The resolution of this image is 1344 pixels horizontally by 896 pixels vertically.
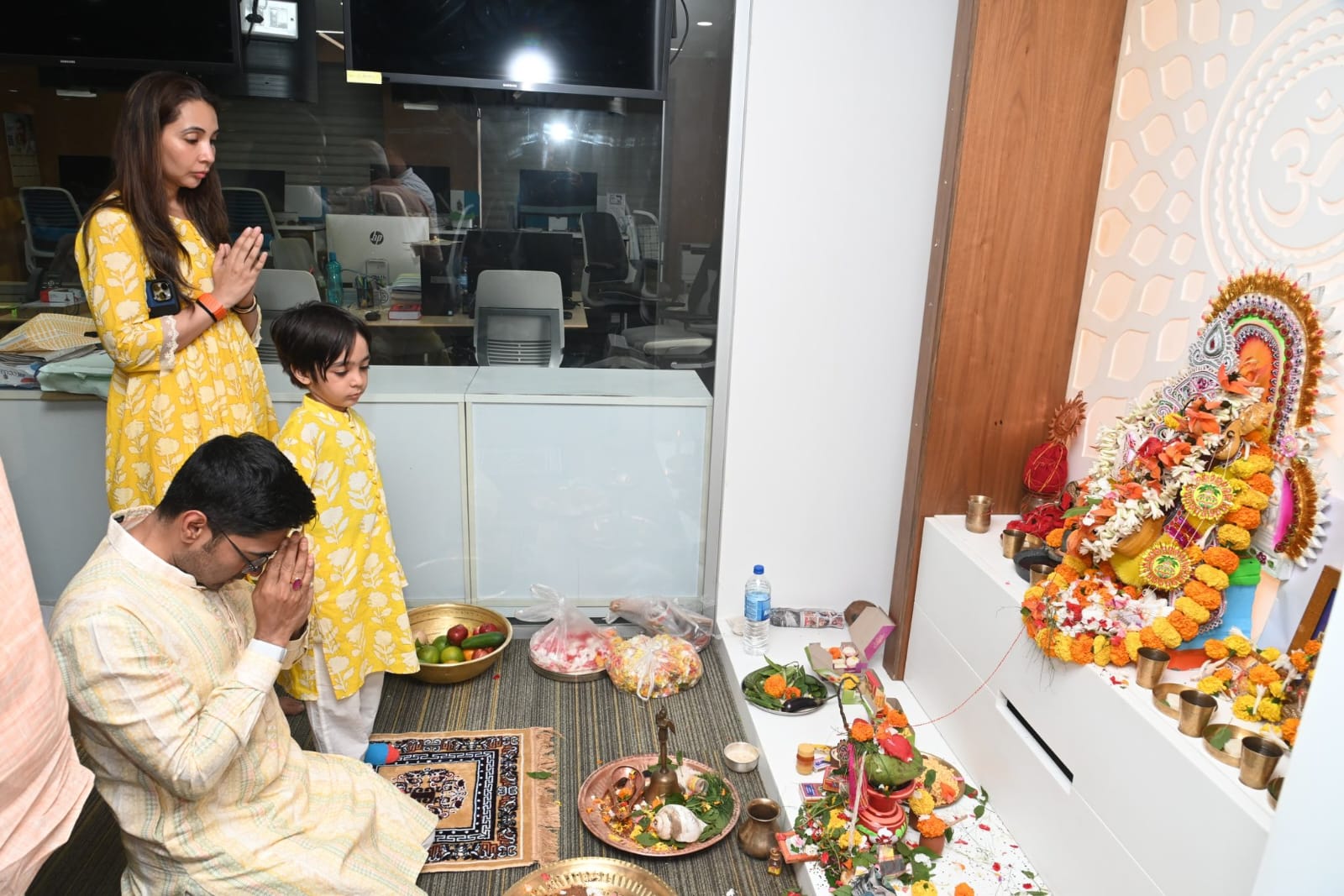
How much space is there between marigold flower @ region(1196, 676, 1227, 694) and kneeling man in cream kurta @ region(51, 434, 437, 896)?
156 cm

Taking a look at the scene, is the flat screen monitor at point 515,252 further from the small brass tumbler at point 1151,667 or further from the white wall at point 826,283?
the small brass tumbler at point 1151,667

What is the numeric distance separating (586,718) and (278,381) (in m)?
1.40

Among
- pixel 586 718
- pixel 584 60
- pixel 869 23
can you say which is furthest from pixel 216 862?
pixel 869 23

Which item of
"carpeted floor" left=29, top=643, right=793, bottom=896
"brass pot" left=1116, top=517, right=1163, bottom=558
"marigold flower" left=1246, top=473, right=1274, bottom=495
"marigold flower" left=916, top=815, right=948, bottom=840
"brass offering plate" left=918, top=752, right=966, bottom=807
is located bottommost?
"carpeted floor" left=29, top=643, right=793, bottom=896

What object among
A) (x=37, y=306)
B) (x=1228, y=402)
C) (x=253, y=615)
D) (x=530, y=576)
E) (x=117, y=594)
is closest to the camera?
(x=117, y=594)

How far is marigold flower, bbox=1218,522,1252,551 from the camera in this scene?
179 cm

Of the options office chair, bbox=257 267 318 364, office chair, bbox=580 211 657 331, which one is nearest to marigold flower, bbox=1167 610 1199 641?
office chair, bbox=580 211 657 331

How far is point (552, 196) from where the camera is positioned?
9.11 feet

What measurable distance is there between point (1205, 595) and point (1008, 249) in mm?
1095

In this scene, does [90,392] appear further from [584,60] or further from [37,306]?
[584,60]

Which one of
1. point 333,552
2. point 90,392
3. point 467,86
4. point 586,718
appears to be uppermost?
point 467,86

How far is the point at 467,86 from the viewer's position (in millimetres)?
2672

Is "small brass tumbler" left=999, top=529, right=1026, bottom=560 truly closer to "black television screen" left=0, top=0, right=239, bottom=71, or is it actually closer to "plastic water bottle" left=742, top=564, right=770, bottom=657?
"plastic water bottle" left=742, top=564, right=770, bottom=657

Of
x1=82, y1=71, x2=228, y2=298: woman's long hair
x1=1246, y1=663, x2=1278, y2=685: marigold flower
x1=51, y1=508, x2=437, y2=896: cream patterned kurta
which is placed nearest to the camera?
x1=51, y1=508, x2=437, y2=896: cream patterned kurta
